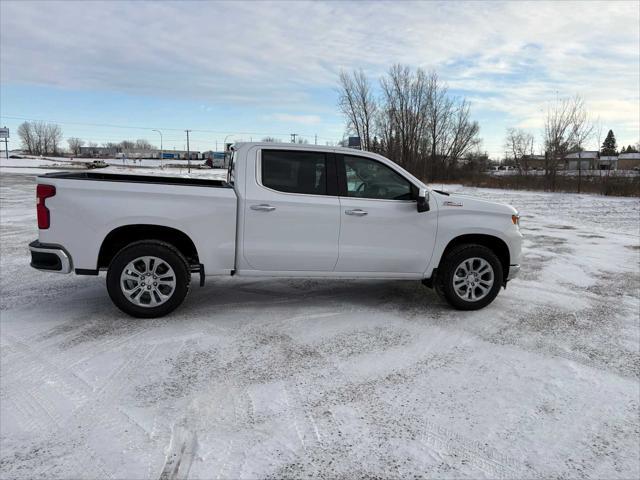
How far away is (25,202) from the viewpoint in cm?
1655

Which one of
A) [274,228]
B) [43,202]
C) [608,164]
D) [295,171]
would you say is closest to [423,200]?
[295,171]

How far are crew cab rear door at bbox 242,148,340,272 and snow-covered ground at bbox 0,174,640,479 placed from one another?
0.68 m

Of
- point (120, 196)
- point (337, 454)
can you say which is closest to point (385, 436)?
point (337, 454)

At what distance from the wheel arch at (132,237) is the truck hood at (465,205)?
2.92 metres

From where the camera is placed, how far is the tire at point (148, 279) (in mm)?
4869

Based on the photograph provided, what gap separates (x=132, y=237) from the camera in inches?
204

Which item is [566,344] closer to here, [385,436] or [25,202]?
[385,436]

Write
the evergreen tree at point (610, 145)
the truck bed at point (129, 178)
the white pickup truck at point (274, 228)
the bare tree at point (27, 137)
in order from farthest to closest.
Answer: the bare tree at point (27, 137) < the evergreen tree at point (610, 145) < the truck bed at point (129, 178) < the white pickup truck at point (274, 228)

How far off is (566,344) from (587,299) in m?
1.96

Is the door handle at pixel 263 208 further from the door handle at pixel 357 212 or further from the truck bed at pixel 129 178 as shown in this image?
the door handle at pixel 357 212

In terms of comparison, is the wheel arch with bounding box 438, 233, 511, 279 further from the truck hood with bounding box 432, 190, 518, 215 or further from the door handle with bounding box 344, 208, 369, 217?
the door handle with bounding box 344, 208, 369, 217

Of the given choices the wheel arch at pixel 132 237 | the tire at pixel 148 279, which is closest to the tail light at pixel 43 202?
the wheel arch at pixel 132 237

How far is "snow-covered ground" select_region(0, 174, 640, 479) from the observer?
283cm

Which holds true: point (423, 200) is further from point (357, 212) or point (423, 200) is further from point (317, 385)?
point (317, 385)
